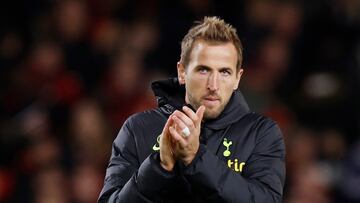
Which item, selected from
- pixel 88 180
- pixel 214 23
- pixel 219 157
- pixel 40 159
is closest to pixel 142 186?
pixel 219 157

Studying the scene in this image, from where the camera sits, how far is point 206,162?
11.2 feet

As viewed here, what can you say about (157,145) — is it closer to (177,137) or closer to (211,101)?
(211,101)

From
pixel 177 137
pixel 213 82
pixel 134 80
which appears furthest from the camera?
pixel 134 80

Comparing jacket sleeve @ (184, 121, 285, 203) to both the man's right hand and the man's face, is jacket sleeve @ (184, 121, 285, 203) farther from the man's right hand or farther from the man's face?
the man's face

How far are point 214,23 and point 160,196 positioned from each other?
72 cm

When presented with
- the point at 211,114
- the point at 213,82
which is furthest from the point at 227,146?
the point at 213,82

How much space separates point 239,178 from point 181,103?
499 mm

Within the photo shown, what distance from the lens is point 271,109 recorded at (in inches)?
299

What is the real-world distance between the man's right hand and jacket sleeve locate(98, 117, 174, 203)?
2 centimetres

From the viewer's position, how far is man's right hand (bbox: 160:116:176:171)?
3.38 metres

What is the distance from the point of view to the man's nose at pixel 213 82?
12.0 ft

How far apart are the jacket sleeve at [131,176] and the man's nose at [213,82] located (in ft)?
1.19

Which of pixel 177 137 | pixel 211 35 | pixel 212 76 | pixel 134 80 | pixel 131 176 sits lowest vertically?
pixel 134 80

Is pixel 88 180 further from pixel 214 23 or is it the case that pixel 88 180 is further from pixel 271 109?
pixel 214 23
